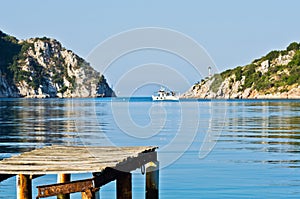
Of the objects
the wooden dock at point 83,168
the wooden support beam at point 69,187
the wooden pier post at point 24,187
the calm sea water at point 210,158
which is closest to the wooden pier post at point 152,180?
the wooden dock at point 83,168

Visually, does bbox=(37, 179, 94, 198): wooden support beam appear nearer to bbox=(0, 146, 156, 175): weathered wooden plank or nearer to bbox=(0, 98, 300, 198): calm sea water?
bbox=(0, 146, 156, 175): weathered wooden plank

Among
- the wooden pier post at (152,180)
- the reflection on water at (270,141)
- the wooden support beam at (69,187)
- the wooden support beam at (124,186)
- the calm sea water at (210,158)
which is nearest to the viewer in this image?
Answer: the wooden support beam at (69,187)

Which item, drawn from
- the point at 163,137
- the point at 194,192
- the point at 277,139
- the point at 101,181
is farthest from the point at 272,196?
the point at 163,137

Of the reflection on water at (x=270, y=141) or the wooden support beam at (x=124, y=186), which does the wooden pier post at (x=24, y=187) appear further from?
the reflection on water at (x=270, y=141)

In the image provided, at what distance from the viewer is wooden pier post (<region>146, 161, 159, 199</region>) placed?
2045 cm

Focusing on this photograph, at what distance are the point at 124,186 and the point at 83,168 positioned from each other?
2410 mm

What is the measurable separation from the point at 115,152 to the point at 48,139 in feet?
93.0

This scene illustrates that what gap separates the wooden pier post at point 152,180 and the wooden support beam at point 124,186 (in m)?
2.99

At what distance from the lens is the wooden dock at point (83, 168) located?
15281 millimetres

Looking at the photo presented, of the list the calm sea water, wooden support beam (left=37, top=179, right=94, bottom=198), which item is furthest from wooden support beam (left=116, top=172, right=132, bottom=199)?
the calm sea water

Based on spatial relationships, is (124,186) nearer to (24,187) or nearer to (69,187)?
(69,187)

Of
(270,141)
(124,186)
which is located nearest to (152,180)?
(124,186)

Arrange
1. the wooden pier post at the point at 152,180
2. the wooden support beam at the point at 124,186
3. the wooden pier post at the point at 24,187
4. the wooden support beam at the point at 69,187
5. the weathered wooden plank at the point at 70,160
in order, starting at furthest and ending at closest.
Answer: the wooden pier post at the point at 152,180 → the wooden support beam at the point at 124,186 → the wooden pier post at the point at 24,187 → the weathered wooden plank at the point at 70,160 → the wooden support beam at the point at 69,187

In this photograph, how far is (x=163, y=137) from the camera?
165 feet
